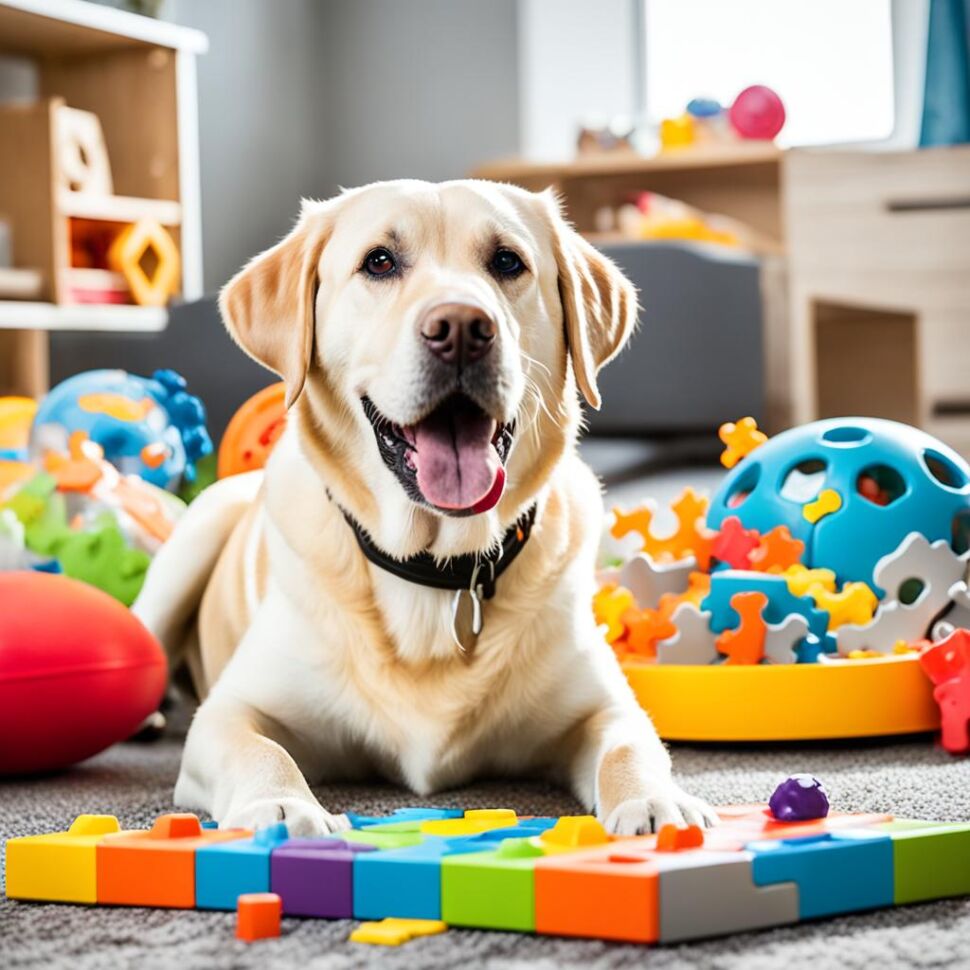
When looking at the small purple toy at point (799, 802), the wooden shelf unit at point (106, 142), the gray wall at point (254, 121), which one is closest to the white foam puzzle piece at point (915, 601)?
the small purple toy at point (799, 802)

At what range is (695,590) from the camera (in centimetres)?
235

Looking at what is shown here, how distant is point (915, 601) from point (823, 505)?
19 cm

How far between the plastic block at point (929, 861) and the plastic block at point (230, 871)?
1.74ft

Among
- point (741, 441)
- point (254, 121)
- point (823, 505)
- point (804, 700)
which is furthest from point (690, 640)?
point (254, 121)

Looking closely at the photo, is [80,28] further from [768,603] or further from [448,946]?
[448,946]

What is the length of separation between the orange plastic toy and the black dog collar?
99cm

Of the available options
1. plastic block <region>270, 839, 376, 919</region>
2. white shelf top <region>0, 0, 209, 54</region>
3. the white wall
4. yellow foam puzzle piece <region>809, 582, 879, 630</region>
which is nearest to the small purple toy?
plastic block <region>270, 839, 376, 919</region>

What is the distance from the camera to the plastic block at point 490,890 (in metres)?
1.21

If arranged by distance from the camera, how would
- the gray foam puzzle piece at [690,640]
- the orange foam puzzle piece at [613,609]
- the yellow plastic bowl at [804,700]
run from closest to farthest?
the yellow plastic bowl at [804,700] → the gray foam puzzle piece at [690,640] → the orange foam puzzle piece at [613,609]

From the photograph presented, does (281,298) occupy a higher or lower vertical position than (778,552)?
higher

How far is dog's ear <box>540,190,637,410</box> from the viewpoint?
1893 millimetres

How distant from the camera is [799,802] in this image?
1367 millimetres

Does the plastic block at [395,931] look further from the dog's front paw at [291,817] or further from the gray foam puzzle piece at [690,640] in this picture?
the gray foam puzzle piece at [690,640]

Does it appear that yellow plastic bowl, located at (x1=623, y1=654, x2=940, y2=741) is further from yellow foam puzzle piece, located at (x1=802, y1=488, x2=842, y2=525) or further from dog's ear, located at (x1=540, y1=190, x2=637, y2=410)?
dog's ear, located at (x1=540, y1=190, x2=637, y2=410)
